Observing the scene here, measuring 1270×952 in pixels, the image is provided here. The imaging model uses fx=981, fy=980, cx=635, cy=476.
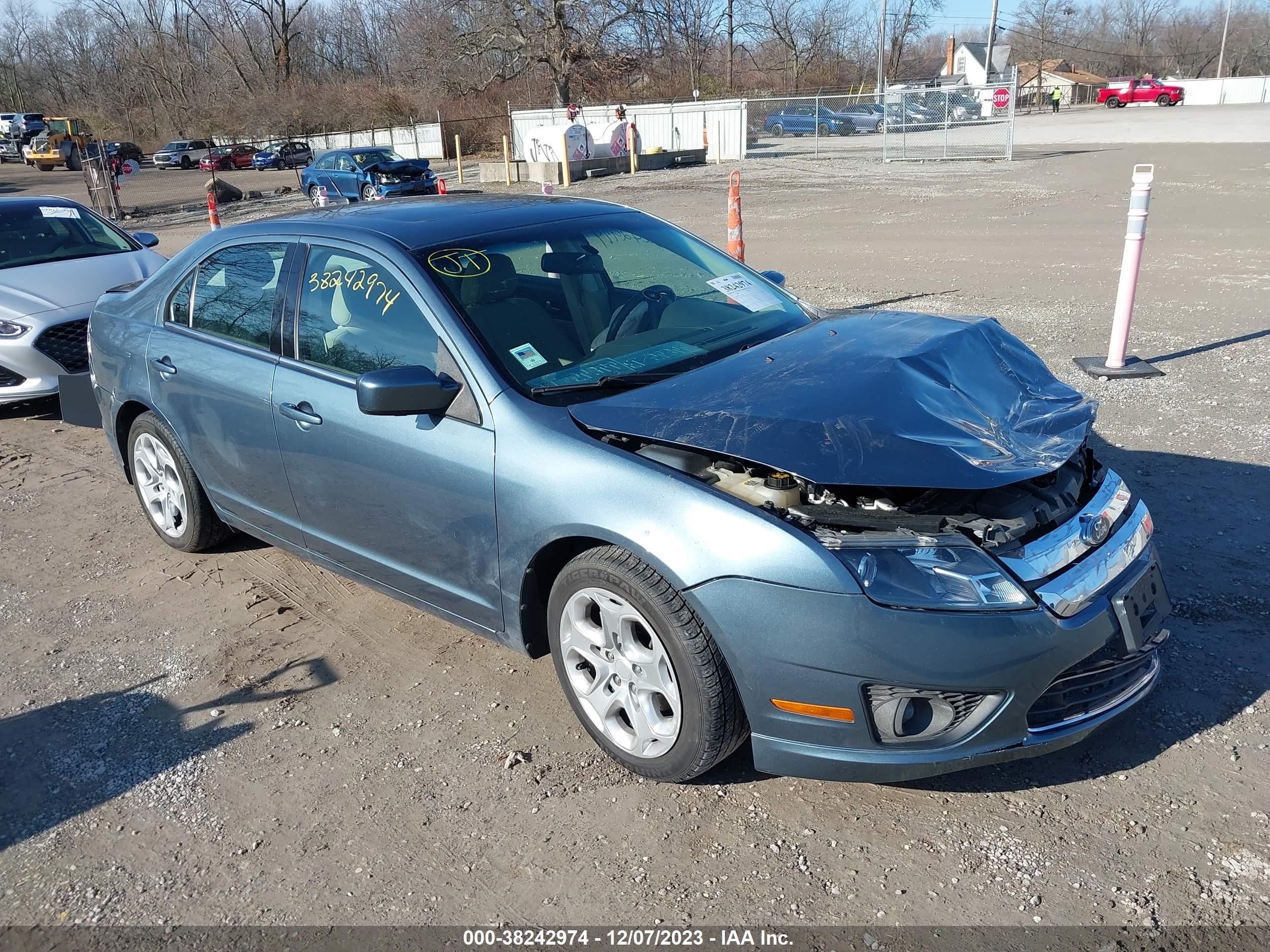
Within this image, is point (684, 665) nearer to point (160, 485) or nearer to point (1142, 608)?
point (1142, 608)

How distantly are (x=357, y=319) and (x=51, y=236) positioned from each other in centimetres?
648

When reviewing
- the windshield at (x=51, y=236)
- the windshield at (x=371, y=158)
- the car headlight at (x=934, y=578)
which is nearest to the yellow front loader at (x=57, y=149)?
the windshield at (x=371, y=158)

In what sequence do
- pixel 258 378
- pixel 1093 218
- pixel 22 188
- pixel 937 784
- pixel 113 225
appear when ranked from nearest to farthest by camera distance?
pixel 937 784
pixel 258 378
pixel 113 225
pixel 1093 218
pixel 22 188

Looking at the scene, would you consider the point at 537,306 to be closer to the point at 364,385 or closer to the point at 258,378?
the point at 364,385

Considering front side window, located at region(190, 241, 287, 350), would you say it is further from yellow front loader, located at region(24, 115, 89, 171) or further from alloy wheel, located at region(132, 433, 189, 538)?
yellow front loader, located at region(24, 115, 89, 171)

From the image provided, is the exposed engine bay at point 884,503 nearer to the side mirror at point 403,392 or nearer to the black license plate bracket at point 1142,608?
the black license plate bracket at point 1142,608

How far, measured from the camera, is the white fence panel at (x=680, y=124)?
35.5 m

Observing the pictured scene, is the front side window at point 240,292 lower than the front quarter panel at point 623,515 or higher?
higher

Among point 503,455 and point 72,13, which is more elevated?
point 72,13

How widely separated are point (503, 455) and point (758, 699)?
113 centimetres

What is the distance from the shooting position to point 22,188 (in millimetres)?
39844

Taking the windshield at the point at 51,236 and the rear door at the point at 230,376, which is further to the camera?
the windshield at the point at 51,236

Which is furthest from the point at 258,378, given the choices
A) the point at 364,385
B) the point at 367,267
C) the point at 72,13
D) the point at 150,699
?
the point at 72,13

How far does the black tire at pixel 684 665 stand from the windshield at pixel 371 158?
26.3m
